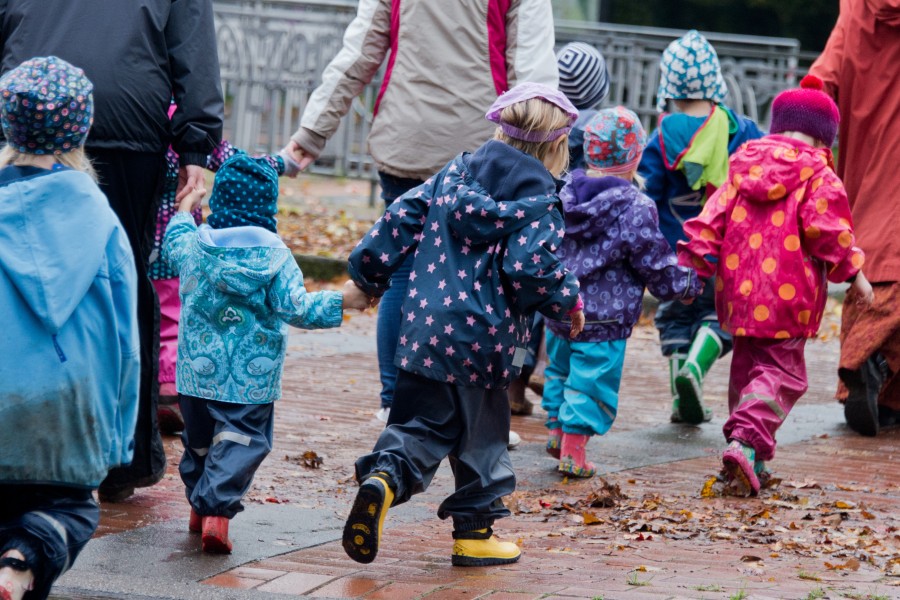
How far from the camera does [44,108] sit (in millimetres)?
3611

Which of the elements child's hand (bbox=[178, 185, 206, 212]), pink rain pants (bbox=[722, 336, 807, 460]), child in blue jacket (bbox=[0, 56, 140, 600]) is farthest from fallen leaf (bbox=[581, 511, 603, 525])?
child in blue jacket (bbox=[0, 56, 140, 600])

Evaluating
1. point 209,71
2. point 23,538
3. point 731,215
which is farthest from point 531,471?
point 23,538

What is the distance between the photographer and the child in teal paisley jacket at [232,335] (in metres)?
4.57

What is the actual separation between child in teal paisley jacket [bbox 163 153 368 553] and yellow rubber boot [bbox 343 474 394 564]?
0.51 metres

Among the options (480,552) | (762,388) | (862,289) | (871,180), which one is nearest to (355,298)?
(480,552)

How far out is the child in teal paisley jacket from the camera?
457 centimetres

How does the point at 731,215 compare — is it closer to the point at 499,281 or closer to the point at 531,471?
the point at 531,471

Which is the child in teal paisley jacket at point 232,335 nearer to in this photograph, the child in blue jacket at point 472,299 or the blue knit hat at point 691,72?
the child in blue jacket at point 472,299

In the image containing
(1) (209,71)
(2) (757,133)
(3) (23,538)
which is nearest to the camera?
(3) (23,538)

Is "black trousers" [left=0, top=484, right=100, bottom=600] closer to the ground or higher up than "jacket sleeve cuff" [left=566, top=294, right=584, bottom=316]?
closer to the ground

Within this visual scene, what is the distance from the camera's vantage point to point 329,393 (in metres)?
7.85

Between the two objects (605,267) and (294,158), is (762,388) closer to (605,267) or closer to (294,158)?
(605,267)

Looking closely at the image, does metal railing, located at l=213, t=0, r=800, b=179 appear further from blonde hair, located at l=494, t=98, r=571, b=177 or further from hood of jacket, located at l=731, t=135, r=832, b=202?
blonde hair, located at l=494, t=98, r=571, b=177

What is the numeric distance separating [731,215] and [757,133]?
1.70 meters
